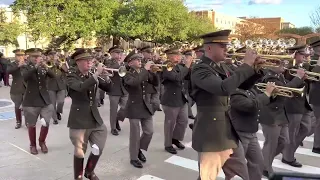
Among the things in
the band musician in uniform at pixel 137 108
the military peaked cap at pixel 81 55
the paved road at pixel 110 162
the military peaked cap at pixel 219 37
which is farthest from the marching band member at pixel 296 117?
the military peaked cap at pixel 81 55

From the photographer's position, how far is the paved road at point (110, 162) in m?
5.65

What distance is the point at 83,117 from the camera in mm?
5102

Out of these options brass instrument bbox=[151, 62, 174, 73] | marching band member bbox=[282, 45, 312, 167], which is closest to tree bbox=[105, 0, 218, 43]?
brass instrument bbox=[151, 62, 174, 73]

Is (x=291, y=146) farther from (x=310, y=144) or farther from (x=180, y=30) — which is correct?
(x=180, y=30)

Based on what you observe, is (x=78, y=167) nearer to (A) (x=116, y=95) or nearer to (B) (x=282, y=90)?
(B) (x=282, y=90)

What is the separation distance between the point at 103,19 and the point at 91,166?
24.4 metres

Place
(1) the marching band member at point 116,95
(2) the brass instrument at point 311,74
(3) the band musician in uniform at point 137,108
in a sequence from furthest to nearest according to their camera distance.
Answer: (1) the marching band member at point 116,95
(3) the band musician in uniform at point 137,108
(2) the brass instrument at point 311,74

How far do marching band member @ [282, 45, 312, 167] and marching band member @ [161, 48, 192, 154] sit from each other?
1877 millimetres

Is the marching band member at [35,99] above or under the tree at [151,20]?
under

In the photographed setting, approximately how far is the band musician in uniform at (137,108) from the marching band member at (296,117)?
2.36m

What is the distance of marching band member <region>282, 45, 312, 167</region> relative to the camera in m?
6.01

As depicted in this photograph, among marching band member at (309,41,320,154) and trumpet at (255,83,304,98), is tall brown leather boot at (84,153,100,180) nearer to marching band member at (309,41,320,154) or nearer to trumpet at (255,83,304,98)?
trumpet at (255,83,304,98)

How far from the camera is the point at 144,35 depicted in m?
32.2

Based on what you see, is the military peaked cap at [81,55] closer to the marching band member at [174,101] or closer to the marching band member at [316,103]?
the marching band member at [174,101]
